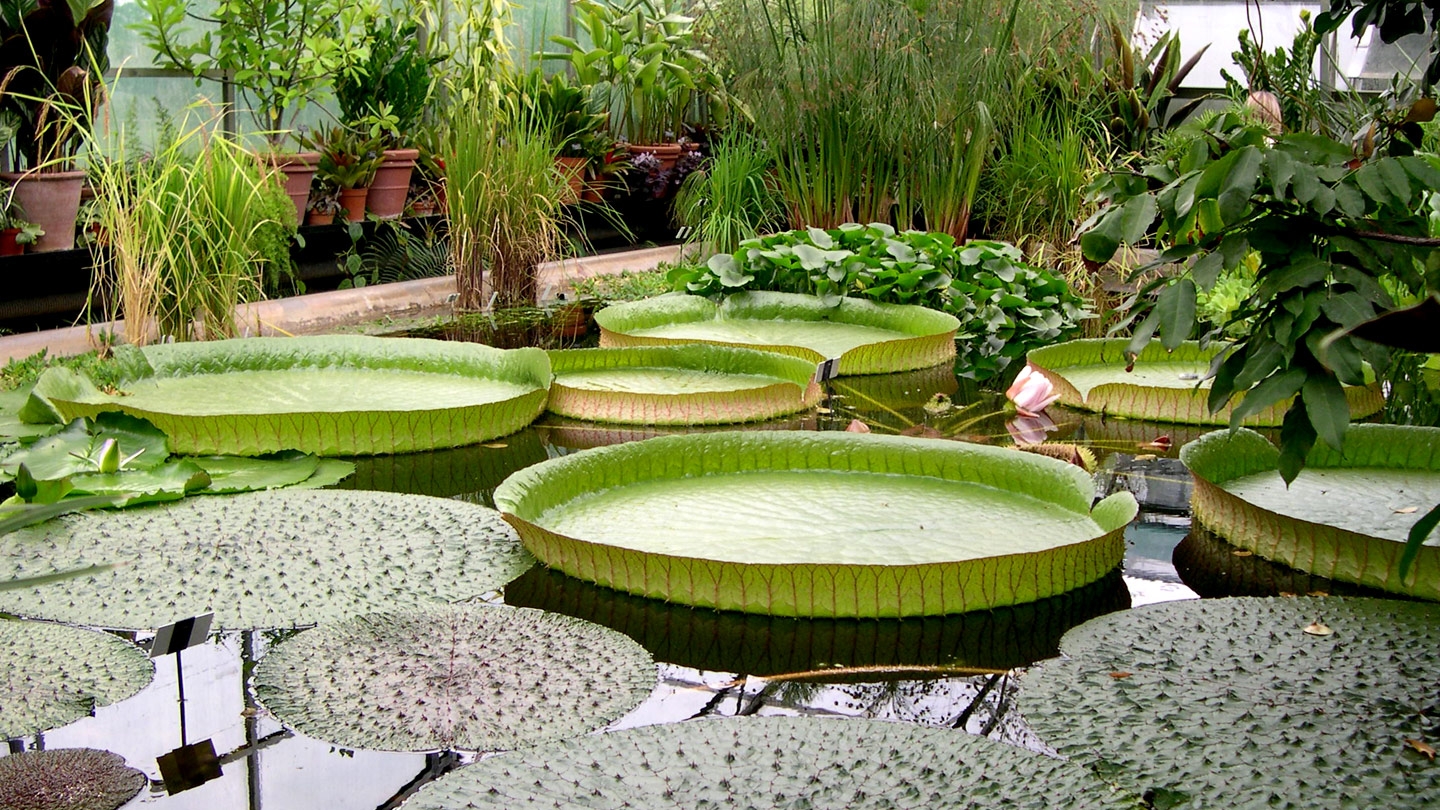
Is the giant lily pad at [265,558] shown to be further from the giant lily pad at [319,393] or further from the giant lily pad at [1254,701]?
the giant lily pad at [1254,701]

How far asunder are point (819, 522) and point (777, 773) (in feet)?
3.33

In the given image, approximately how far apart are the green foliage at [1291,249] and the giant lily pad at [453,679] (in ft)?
2.89

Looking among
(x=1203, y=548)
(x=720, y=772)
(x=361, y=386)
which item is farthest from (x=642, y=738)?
(x=361, y=386)

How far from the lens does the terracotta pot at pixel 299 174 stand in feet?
19.1

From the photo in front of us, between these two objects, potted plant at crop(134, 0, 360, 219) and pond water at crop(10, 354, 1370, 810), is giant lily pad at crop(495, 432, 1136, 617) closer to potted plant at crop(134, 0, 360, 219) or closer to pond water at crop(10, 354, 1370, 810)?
pond water at crop(10, 354, 1370, 810)

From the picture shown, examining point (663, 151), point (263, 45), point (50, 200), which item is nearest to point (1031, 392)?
point (50, 200)

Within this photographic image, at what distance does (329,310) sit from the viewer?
17.9ft

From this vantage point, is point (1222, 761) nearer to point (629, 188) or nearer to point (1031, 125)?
point (1031, 125)

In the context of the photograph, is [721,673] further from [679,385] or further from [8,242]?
[8,242]

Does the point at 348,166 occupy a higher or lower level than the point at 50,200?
higher

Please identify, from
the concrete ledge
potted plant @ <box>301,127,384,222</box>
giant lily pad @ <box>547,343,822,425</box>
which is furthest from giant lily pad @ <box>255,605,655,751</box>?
potted plant @ <box>301,127,384,222</box>

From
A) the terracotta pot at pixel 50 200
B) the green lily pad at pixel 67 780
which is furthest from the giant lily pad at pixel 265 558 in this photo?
the terracotta pot at pixel 50 200

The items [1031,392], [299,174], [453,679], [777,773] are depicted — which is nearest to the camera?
[777,773]

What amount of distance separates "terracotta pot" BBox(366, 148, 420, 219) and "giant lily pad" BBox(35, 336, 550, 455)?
2657 millimetres
